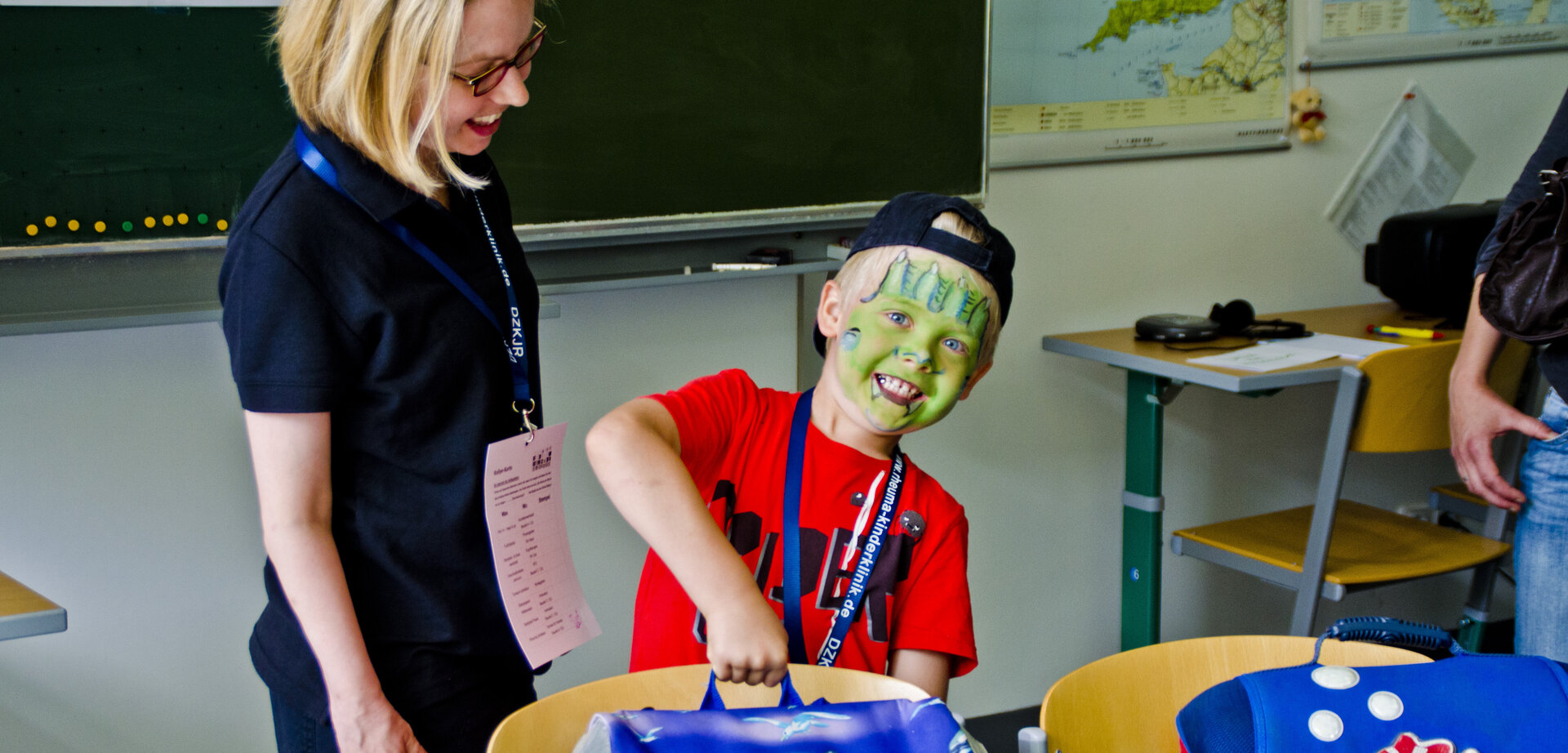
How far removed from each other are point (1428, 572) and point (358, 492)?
2.12m

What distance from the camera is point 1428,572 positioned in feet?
7.84

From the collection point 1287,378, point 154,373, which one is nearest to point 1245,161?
point 1287,378

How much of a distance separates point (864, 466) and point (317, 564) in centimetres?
58

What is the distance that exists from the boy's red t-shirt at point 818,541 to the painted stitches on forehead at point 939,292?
0.19 metres

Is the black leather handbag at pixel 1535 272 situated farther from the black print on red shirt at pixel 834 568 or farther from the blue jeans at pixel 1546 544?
the black print on red shirt at pixel 834 568

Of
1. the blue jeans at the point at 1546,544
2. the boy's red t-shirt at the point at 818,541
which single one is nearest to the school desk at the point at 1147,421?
the blue jeans at the point at 1546,544

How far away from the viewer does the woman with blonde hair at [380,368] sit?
1.05 meters

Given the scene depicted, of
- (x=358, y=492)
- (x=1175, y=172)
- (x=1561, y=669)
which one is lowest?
(x=1561, y=669)

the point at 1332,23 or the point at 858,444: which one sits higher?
the point at 1332,23

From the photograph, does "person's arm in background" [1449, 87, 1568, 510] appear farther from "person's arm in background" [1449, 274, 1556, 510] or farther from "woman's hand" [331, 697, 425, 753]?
"woman's hand" [331, 697, 425, 753]

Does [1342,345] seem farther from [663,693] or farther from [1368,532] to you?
[663,693]

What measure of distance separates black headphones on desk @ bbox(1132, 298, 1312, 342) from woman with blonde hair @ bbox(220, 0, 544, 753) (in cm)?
178

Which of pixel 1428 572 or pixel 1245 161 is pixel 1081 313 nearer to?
pixel 1245 161

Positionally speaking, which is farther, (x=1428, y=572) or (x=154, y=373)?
(x=1428, y=572)
